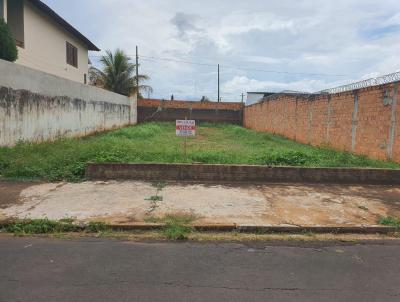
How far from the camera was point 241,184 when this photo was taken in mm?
8500

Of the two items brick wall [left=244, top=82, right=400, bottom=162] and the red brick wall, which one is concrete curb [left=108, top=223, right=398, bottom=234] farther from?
the red brick wall

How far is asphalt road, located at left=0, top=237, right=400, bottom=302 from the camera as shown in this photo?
11.4 feet

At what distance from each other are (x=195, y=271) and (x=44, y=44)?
18.0 m

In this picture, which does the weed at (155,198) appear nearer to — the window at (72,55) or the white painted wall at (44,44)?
the white painted wall at (44,44)

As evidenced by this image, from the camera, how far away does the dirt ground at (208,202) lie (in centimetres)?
597

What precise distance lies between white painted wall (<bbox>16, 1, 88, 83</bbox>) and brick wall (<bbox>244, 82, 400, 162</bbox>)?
494 inches

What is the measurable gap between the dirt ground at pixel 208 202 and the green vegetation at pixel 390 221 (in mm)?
106

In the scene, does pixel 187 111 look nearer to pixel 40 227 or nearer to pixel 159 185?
pixel 159 185

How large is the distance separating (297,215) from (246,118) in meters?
28.1

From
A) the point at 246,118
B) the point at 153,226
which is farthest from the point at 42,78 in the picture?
the point at 246,118

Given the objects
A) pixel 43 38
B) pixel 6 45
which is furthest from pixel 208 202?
pixel 43 38

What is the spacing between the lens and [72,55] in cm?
2331

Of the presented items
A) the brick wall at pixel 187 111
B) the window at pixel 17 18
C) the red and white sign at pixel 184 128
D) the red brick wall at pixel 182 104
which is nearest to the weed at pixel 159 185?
the red and white sign at pixel 184 128

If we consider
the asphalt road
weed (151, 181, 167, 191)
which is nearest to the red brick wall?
weed (151, 181, 167, 191)
